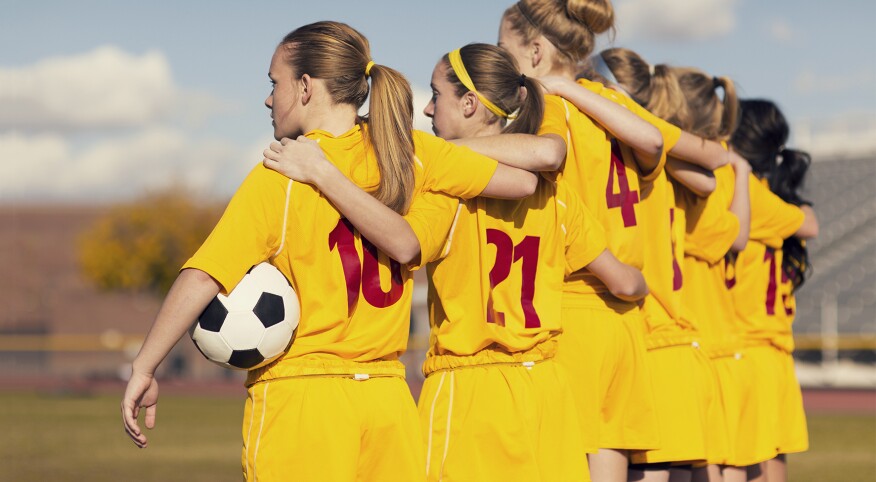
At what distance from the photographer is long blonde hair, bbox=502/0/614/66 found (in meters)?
4.53

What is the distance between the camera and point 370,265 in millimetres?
3414

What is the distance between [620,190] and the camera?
4.58 m

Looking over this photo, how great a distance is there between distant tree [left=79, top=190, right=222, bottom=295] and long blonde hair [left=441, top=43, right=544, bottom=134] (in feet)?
152

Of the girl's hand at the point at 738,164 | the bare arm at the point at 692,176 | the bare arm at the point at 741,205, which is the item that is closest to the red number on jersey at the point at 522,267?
the bare arm at the point at 692,176

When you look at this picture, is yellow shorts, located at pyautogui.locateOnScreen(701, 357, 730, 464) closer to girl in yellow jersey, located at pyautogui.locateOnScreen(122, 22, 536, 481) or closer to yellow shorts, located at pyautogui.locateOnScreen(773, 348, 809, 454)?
yellow shorts, located at pyautogui.locateOnScreen(773, 348, 809, 454)

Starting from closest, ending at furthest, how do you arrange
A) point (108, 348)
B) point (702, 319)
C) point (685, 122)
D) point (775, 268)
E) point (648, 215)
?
point (648, 215) → point (685, 122) → point (702, 319) → point (775, 268) → point (108, 348)

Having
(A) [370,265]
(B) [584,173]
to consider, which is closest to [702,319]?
(B) [584,173]

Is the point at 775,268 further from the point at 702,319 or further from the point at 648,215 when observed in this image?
the point at 648,215

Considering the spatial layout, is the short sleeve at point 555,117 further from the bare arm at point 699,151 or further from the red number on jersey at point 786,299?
the red number on jersey at point 786,299

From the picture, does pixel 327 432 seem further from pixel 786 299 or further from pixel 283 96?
pixel 786 299

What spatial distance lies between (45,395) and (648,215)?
28.9 meters

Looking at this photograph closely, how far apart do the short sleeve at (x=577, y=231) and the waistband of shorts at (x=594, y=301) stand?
0.19m

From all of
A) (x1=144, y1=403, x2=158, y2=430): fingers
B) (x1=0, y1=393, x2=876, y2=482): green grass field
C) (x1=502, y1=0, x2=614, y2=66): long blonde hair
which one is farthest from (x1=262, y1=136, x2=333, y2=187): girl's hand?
(x1=0, y1=393, x2=876, y2=482): green grass field

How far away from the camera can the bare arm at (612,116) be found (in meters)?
4.34
